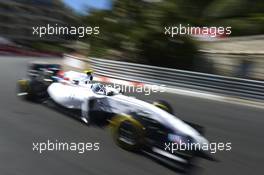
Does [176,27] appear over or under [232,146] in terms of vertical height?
over

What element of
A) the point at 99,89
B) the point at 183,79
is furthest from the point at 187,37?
the point at 99,89

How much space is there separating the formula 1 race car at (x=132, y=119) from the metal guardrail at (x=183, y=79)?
5.50m

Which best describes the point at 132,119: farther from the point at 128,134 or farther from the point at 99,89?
the point at 99,89

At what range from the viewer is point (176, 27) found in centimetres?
1809

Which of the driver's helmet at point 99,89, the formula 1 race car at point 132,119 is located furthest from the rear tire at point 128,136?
the driver's helmet at point 99,89

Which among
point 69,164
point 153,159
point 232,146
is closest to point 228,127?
point 232,146

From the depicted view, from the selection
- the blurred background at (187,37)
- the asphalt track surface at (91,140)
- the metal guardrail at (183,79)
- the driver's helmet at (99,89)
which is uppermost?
the blurred background at (187,37)

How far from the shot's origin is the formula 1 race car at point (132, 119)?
17.6 ft

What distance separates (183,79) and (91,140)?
755 centimetres

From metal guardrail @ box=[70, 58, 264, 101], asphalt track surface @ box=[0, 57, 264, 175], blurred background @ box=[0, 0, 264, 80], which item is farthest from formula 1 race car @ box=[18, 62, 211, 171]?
blurred background @ box=[0, 0, 264, 80]

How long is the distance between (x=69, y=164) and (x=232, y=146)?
2507 mm

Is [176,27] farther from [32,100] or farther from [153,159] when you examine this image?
[153,159]

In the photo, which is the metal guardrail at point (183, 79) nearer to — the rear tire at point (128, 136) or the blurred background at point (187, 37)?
the blurred background at point (187, 37)

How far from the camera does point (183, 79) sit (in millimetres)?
13195
